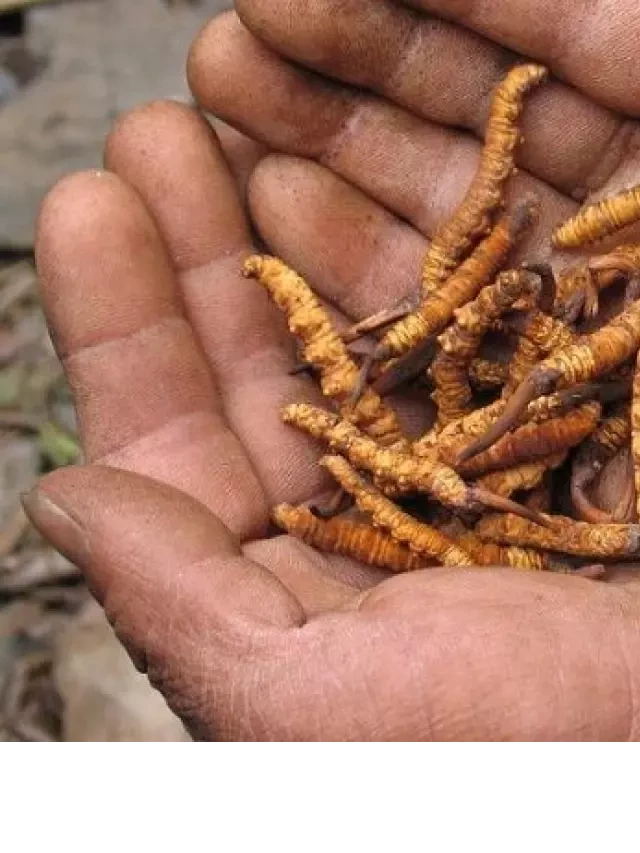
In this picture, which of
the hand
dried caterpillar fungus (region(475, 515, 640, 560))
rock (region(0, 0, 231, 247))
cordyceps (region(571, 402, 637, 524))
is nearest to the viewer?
the hand

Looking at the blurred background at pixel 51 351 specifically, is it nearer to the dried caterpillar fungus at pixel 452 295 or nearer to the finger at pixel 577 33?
the dried caterpillar fungus at pixel 452 295

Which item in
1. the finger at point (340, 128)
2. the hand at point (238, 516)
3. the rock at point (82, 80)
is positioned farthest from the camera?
the rock at point (82, 80)

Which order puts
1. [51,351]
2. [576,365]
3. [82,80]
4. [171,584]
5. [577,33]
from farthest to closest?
[82,80] → [51,351] → [577,33] → [576,365] → [171,584]

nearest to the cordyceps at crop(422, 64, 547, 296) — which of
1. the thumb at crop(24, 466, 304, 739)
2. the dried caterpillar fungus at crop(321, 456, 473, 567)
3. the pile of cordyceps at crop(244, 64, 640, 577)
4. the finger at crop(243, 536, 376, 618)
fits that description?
the pile of cordyceps at crop(244, 64, 640, 577)

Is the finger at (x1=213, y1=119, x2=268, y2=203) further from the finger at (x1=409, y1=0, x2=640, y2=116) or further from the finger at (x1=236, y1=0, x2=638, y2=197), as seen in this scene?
the finger at (x1=409, y1=0, x2=640, y2=116)

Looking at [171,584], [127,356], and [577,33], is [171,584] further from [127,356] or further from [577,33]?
[577,33]

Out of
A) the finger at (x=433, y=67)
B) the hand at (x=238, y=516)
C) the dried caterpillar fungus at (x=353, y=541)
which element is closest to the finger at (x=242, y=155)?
the hand at (x=238, y=516)

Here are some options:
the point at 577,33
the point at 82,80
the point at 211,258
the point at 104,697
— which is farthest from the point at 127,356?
the point at 82,80
